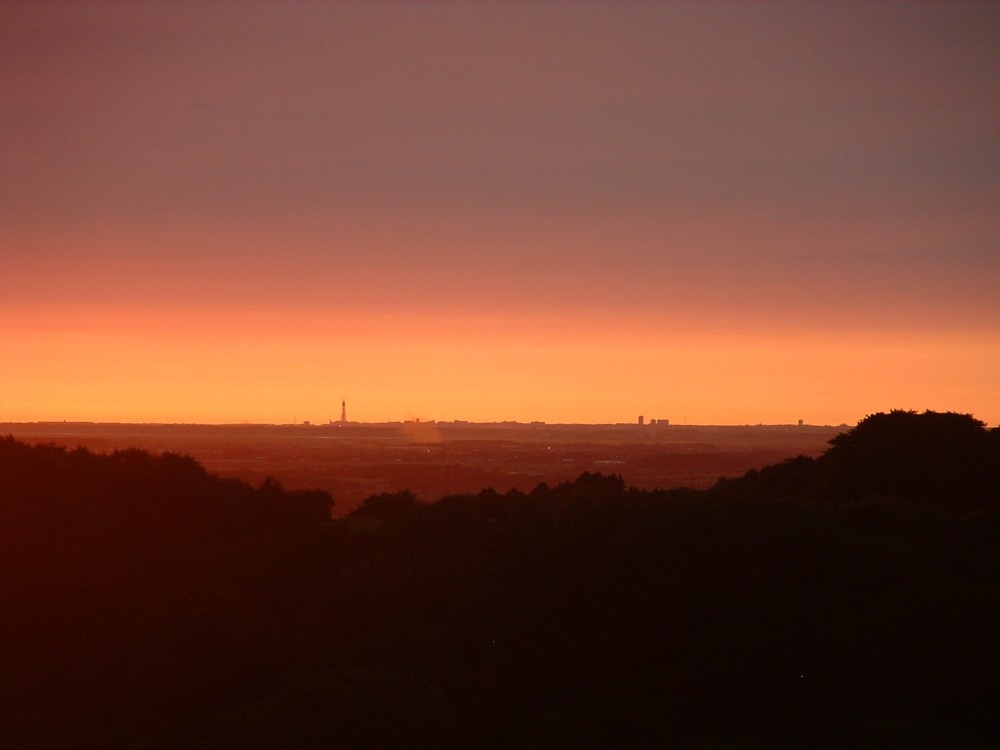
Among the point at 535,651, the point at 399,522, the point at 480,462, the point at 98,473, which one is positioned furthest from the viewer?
the point at 480,462

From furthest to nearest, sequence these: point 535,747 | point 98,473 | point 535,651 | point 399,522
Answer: point 98,473
point 399,522
point 535,651
point 535,747

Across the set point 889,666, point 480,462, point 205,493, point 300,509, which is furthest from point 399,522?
point 480,462

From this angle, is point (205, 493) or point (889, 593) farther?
point (205, 493)

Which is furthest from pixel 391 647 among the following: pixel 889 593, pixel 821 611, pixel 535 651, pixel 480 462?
pixel 480 462

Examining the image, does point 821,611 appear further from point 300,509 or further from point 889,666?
point 300,509

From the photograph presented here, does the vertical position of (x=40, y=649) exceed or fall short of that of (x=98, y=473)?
it falls short

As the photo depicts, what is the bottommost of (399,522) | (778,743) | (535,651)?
(778,743)
